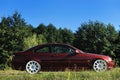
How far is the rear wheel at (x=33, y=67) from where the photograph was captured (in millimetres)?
16891

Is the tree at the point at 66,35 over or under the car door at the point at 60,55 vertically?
over

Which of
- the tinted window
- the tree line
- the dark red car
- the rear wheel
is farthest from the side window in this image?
the tree line

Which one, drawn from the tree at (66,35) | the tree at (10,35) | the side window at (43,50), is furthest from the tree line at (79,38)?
the tree at (66,35)

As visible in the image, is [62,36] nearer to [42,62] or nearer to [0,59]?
[0,59]

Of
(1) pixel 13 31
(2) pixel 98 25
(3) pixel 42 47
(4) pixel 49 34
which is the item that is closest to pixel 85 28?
(2) pixel 98 25

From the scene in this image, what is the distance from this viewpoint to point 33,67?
16.9 meters

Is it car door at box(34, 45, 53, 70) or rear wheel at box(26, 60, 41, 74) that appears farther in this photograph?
car door at box(34, 45, 53, 70)

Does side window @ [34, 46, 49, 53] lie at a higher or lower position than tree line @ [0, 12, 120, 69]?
lower

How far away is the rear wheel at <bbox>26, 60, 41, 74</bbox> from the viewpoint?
1689 centimetres

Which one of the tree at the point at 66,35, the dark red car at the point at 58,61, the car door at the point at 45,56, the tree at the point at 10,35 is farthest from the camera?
the tree at the point at 66,35

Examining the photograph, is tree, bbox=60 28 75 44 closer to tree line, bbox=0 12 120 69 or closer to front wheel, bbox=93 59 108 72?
tree line, bbox=0 12 120 69

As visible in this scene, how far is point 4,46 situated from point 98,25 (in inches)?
533

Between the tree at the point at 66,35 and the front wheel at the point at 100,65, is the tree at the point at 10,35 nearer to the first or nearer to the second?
the front wheel at the point at 100,65

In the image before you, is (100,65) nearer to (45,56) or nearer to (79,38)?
(45,56)
